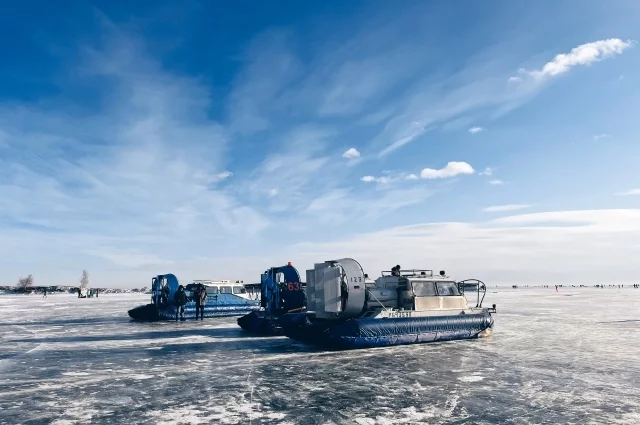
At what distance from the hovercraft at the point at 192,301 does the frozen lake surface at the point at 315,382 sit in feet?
21.6

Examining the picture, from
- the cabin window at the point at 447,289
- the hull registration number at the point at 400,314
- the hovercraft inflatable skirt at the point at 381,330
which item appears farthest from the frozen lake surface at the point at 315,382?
the cabin window at the point at 447,289

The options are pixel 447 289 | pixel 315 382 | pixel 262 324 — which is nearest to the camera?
pixel 315 382

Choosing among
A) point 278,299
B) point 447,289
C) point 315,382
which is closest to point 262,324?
point 278,299

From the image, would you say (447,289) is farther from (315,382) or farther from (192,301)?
(192,301)

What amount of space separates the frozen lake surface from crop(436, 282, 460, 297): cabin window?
174 cm

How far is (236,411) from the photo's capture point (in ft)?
19.4

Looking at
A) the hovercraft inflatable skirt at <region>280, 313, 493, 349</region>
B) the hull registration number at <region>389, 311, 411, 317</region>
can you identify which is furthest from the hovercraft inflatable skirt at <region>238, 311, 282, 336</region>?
the hull registration number at <region>389, 311, 411, 317</region>

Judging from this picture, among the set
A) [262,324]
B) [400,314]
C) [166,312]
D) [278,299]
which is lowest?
[262,324]

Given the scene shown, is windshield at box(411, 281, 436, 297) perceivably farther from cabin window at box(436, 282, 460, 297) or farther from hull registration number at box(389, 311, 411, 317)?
hull registration number at box(389, 311, 411, 317)

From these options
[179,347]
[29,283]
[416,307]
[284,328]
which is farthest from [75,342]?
[29,283]

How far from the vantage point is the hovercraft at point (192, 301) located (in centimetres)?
1995

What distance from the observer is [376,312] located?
1212 cm

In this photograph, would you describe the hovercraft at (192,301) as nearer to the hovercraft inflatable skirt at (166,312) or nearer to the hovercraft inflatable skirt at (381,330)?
the hovercraft inflatable skirt at (166,312)

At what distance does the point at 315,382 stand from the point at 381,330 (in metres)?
4.28
